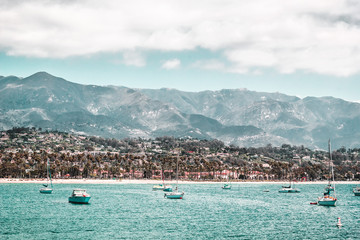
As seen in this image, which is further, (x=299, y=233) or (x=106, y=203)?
(x=106, y=203)

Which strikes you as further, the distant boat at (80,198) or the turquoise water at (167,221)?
the distant boat at (80,198)

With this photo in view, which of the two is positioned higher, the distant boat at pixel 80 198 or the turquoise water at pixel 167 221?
the distant boat at pixel 80 198

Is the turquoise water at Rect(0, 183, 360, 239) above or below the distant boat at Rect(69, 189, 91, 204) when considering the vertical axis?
below

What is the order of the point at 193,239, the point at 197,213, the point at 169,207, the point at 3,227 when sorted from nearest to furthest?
the point at 193,239 → the point at 3,227 → the point at 197,213 → the point at 169,207

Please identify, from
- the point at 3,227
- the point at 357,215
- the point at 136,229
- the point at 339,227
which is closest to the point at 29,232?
the point at 3,227

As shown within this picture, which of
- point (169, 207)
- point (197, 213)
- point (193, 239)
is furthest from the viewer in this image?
point (169, 207)

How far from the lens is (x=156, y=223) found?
96375 mm

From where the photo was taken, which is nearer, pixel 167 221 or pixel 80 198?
pixel 167 221

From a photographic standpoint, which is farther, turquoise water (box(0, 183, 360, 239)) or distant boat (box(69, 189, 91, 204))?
distant boat (box(69, 189, 91, 204))

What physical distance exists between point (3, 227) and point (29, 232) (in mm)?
8068

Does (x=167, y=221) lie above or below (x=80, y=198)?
below

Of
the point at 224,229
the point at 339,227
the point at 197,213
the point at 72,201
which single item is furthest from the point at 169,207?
the point at 339,227

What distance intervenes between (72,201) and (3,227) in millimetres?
48493

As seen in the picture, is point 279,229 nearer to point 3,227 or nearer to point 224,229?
point 224,229
